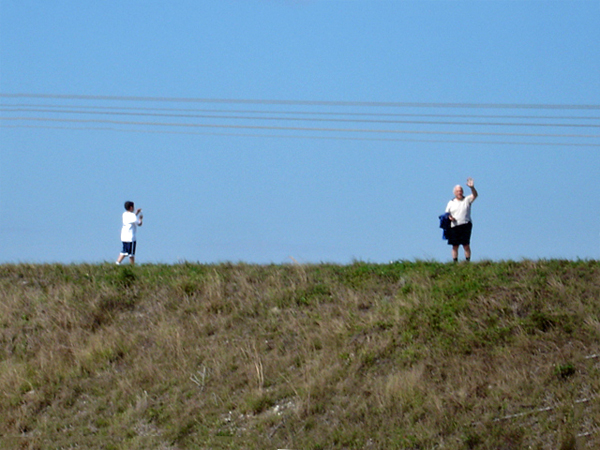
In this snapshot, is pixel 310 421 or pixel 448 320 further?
pixel 448 320

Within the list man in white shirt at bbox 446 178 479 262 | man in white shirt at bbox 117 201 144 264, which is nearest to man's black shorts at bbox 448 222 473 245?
man in white shirt at bbox 446 178 479 262

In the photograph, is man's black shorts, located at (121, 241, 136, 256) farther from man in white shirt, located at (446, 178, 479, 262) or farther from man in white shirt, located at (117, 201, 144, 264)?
man in white shirt, located at (446, 178, 479, 262)

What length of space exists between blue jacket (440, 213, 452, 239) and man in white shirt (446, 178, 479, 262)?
7cm

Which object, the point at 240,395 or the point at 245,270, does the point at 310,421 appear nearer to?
the point at 240,395

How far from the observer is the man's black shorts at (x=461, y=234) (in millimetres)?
18172

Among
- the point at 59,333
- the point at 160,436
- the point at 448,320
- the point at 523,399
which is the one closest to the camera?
the point at 523,399

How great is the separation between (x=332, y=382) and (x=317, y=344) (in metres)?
1.33

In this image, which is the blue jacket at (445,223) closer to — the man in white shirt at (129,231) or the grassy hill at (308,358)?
the grassy hill at (308,358)

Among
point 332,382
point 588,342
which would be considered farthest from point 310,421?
point 588,342

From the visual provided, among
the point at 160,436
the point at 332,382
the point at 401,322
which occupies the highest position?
the point at 401,322

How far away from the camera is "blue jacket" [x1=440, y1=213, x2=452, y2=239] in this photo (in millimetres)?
18297

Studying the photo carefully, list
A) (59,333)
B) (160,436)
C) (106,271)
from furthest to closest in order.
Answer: (106,271)
(59,333)
(160,436)

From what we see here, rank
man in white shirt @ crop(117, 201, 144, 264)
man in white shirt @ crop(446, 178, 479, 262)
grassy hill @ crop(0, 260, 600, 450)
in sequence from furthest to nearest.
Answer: man in white shirt @ crop(117, 201, 144, 264)
man in white shirt @ crop(446, 178, 479, 262)
grassy hill @ crop(0, 260, 600, 450)

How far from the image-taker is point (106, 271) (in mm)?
19703
